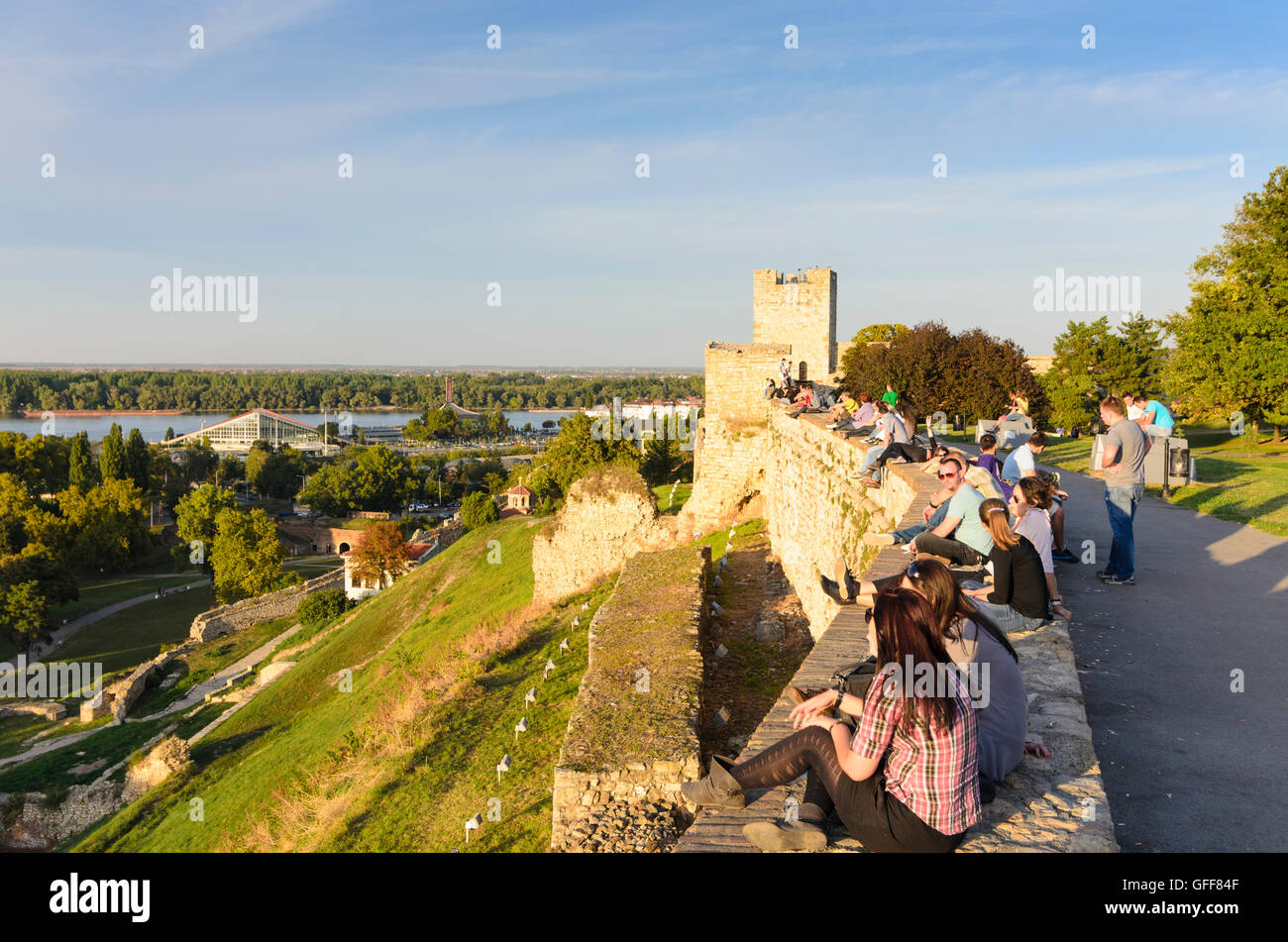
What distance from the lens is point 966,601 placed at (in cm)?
382

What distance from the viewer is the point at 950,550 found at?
6.43m

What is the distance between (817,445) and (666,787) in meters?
7.09


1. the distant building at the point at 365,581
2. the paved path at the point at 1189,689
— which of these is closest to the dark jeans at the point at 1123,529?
the paved path at the point at 1189,689

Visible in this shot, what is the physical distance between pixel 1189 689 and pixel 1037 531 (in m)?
1.49

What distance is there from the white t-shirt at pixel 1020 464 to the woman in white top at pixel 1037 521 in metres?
2.27

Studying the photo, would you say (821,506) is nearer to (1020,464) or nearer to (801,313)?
(1020,464)

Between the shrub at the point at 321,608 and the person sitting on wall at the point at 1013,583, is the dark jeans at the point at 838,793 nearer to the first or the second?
the person sitting on wall at the point at 1013,583

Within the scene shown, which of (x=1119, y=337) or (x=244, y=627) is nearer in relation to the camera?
(x=1119, y=337)

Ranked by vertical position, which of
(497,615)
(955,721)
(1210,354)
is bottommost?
(497,615)

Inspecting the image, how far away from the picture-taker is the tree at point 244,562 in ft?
146
